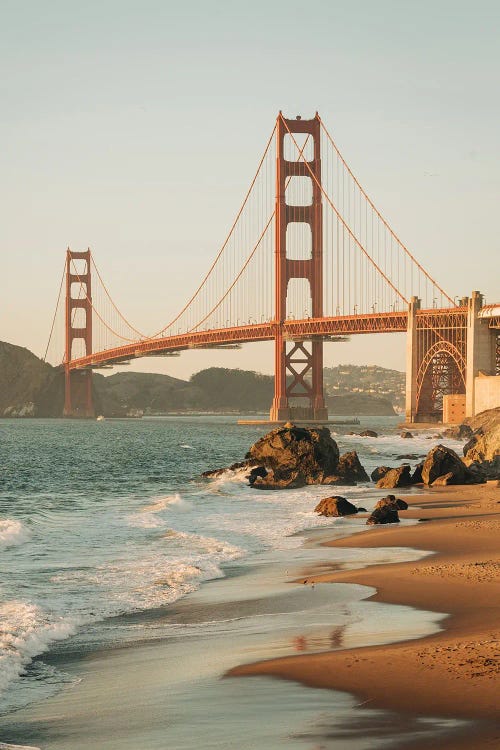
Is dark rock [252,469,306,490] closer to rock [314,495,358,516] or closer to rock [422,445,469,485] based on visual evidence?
rock [422,445,469,485]

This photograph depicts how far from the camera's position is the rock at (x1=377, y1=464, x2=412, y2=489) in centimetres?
3834

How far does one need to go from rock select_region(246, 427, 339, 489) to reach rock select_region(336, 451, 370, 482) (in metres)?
0.21

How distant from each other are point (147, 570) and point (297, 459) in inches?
917

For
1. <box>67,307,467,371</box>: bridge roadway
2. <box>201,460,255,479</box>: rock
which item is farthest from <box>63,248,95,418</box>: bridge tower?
<box>201,460,255,479</box>: rock

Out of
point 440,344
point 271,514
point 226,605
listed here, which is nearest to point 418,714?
point 226,605

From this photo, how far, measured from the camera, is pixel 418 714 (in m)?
8.33

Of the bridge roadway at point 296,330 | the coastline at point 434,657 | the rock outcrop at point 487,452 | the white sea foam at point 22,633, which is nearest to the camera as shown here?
the coastline at point 434,657

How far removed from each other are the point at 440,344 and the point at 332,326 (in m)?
10.1

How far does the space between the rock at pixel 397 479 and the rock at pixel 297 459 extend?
2491 millimetres

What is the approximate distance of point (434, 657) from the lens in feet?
33.1

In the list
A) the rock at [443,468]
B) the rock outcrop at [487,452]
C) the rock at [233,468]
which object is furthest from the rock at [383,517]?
the rock at [233,468]

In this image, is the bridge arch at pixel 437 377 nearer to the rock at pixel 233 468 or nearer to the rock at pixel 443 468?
the rock at pixel 233 468

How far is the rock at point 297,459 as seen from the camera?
40438mm

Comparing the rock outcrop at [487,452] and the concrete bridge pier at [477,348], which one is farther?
the concrete bridge pier at [477,348]
